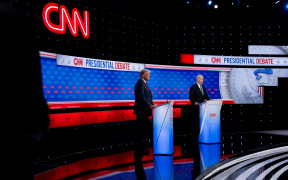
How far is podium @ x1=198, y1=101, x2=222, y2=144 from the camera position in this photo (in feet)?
19.9

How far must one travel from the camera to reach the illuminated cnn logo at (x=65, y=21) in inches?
213

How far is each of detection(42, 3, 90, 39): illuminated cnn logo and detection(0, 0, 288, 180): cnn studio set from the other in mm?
22

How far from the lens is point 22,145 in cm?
96

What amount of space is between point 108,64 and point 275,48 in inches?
241

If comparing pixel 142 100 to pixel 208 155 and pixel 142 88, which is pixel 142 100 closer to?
pixel 142 88

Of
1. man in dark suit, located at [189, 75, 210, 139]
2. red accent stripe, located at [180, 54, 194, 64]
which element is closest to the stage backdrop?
red accent stripe, located at [180, 54, 194, 64]

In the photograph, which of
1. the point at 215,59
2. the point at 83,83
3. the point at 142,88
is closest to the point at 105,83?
the point at 83,83

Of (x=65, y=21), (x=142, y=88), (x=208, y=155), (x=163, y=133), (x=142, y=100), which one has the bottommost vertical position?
(x=208, y=155)

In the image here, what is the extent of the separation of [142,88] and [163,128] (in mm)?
850

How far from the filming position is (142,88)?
16.9 feet

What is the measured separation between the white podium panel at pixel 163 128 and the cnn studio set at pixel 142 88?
17 millimetres

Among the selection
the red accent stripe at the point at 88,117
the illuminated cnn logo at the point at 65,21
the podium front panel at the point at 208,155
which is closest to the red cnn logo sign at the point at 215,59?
the red accent stripe at the point at 88,117

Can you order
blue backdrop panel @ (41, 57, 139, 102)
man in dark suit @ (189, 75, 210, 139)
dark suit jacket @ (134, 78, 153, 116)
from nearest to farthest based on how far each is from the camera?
dark suit jacket @ (134, 78, 153, 116) < blue backdrop panel @ (41, 57, 139, 102) < man in dark suit @ (189, 75, 210, 139)

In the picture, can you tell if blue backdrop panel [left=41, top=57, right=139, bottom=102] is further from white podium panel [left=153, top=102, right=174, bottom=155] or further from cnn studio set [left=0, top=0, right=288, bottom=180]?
white podium panel [left=153, top=102, right=174, bottom=155]
